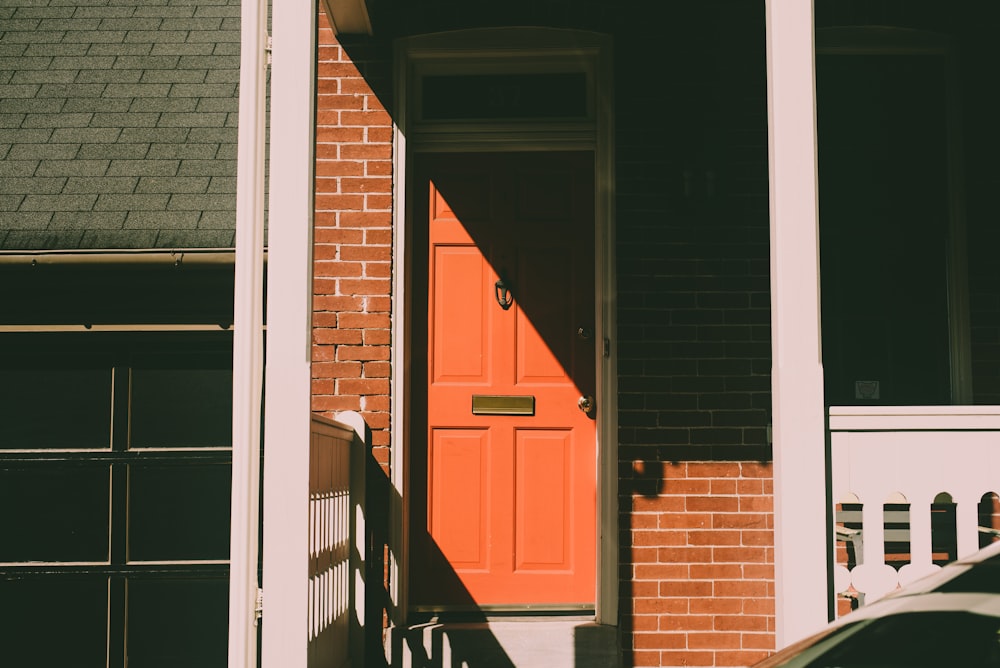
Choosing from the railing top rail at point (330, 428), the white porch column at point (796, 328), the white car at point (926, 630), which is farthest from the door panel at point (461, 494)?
the white car at point (926, 630)

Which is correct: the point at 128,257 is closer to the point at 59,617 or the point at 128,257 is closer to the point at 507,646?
the point at 59,617

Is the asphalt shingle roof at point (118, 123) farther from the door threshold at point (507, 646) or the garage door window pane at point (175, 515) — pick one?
the door threshold at point (507, 646)

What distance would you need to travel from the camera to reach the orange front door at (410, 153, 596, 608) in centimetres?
460

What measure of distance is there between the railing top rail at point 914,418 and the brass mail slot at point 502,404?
6.35 ft

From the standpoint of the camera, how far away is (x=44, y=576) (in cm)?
525

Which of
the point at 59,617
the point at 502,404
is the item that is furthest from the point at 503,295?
the point at 59,617

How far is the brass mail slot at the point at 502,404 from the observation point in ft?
15.3

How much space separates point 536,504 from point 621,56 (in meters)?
2.38

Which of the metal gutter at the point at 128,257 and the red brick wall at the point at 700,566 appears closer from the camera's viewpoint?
the red brick wall at the point at 700,566

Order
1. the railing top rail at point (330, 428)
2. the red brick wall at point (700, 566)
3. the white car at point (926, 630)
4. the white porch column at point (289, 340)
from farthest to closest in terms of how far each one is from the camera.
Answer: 1. the red brick wall at point (700, 566)
2. the railing top rail at point (330, 428)
3. the white porch column at point (289, 340)
4. the white car at point (926, 630)

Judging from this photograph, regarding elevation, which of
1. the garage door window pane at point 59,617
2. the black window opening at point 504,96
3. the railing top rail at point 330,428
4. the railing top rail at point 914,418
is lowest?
the garage door window pane at point 59,617

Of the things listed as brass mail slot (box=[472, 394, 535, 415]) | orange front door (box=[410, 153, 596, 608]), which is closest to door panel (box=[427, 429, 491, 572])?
orange front door (box=[410, 153, 596, 608])

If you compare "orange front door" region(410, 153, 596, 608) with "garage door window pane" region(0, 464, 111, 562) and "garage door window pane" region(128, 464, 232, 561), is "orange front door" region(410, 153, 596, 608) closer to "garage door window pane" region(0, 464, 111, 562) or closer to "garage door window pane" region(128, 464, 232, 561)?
"garage door window pane" region(128, 464, 232, 561)

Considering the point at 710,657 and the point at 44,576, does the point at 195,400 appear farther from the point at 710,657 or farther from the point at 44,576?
the point at 710,657
